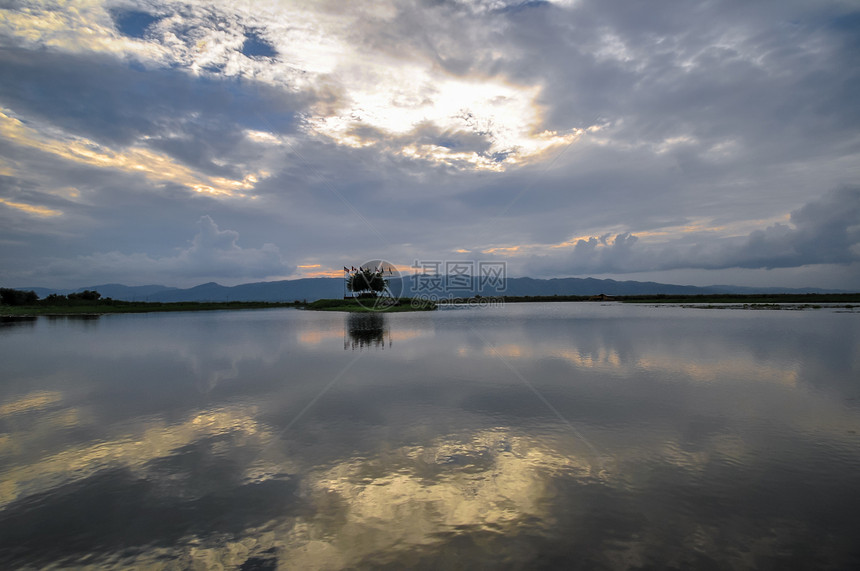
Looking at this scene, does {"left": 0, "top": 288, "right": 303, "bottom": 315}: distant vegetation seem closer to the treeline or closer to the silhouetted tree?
the treeline

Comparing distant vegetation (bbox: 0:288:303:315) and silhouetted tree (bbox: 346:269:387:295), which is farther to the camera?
silhouetted tree (bbox: 346:269:387:295)

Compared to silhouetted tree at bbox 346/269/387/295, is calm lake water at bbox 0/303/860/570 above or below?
below

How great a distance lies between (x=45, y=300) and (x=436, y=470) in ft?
659

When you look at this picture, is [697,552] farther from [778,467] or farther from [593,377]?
[593,377]

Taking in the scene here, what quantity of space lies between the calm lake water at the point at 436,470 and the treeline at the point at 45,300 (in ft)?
522

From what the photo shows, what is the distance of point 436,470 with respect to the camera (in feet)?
36.2

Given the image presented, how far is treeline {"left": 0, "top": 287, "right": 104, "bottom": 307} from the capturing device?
143562mm

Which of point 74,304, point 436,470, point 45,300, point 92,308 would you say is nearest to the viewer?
point 436,470

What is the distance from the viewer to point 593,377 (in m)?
22.4

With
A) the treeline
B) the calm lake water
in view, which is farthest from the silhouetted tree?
the calm lake water

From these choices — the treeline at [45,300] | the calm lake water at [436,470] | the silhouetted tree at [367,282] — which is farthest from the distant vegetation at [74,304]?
the calm lake water at [436,470]

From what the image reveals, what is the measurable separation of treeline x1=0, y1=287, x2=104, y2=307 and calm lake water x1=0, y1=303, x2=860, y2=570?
6269 inches

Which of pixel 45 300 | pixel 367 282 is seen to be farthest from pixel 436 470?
pixel 45 300

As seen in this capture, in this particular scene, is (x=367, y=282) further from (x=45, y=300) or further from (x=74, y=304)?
(x=45, y=300)
